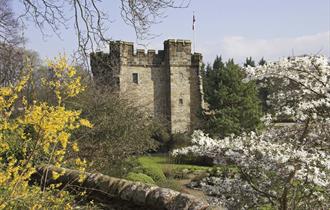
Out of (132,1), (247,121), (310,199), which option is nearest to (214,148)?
(310,199)

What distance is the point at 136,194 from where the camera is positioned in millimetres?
5988

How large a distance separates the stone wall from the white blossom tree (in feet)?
2.99

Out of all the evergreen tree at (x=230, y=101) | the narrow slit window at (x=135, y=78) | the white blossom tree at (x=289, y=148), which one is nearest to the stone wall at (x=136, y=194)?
the white blossom tree at (x=289, y=148)

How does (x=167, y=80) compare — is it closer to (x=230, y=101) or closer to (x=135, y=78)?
(x=135, y=78)

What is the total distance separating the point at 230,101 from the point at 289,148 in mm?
22942

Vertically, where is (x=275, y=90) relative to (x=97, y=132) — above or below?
above

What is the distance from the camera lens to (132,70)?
3206 centimetres

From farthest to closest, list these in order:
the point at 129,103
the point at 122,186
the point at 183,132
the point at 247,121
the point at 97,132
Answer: the point at 183,132 < the point at 247,121 < the point at 129,103 < the point at 97,132 < the point at 122,186

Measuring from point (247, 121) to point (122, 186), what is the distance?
2141 cm

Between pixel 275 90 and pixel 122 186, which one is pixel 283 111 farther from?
pixel 122 186

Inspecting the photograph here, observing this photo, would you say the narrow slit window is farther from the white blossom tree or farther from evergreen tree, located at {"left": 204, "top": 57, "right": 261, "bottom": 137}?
the white blossom tree

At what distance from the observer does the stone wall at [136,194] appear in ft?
16.6

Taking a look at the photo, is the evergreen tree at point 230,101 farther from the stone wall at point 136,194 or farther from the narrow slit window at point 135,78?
the stone wall at point 136,194

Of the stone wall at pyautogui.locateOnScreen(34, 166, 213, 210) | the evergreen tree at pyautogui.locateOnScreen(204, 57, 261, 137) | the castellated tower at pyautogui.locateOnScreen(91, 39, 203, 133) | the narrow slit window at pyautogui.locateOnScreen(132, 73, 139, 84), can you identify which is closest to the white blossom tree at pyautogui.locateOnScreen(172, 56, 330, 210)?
the stone wall at pyautogui.locateOnScreen(34, 166, 213, 210)
